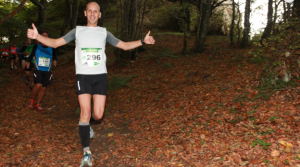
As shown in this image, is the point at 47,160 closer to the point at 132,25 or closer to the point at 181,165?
the point at 181,165

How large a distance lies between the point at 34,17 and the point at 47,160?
34.6m

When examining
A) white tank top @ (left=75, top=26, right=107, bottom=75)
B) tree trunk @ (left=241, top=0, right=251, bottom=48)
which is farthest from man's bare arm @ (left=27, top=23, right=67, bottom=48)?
tree trunk @ (left=241, top=0, right=251, bottom=48)

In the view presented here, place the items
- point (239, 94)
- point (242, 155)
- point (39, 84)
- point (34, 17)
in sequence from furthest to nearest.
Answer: point (34, 17) < point (39, 84) < point (239, 94) < point (242, 155)

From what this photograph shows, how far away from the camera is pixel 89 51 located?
12.8ft

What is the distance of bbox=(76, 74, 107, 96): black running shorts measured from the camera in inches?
156

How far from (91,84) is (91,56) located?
1.85 feet

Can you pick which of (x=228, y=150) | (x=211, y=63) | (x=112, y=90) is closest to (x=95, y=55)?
(x=228, y=150)

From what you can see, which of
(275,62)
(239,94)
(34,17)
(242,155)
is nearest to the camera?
(242,155)

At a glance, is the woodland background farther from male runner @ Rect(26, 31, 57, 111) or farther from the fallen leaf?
male runner @ Rect(26, 31, 57, 111)

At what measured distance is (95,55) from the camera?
3.93 metres

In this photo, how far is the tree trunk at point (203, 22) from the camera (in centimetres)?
1200

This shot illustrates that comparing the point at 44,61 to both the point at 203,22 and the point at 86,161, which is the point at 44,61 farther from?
the point at 203,22

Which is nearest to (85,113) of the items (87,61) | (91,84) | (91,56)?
(91,84)

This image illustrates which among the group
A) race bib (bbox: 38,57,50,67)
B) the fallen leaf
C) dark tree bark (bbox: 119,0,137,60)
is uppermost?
dark tree bark (bbox: 119,0,137,60)
